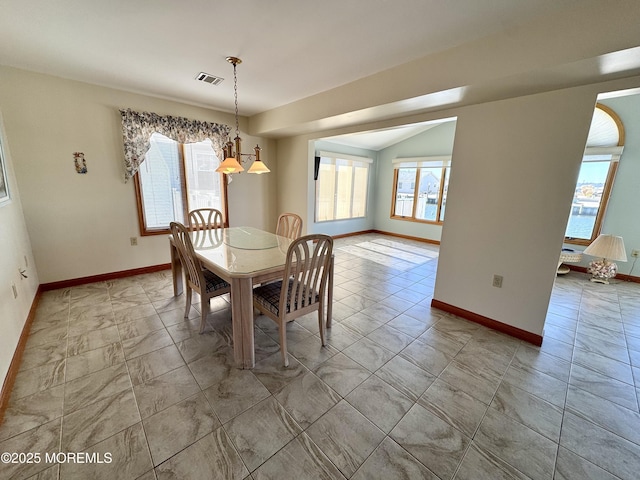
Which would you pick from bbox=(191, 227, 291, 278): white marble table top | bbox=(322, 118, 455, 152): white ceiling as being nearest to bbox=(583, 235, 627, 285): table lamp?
bbox=(322, 118, 455, 152): white ceiling

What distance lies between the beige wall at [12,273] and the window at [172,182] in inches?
44.0

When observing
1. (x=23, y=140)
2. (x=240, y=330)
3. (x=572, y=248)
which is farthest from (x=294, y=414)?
(x=572, y=248)

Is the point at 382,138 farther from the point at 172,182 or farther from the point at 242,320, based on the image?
the point at 242,320

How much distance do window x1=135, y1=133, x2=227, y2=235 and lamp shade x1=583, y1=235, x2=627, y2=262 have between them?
18.3 ft

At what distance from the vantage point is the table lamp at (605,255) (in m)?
3.34

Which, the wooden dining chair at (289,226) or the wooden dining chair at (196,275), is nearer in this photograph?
the wooden dining chair at (196,275)

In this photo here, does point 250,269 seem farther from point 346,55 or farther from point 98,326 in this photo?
point 346,55

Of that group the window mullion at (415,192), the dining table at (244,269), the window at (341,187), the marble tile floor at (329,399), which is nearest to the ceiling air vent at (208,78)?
the dining table at (244,269)

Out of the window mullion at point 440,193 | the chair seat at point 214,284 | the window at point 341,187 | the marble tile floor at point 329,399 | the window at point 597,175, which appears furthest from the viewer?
the window at point 341,187

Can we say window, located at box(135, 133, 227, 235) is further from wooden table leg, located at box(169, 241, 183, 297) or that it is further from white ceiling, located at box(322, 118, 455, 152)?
white ceiling, located at box(322, 118, 455, 152)

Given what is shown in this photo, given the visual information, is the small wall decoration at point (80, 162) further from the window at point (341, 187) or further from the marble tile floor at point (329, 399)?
the window at point (341, 187)

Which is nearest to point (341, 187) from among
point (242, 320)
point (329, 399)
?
Result: point (242, 320)

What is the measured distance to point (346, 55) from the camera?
85.2 inches

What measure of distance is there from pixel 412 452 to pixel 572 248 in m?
4.81
